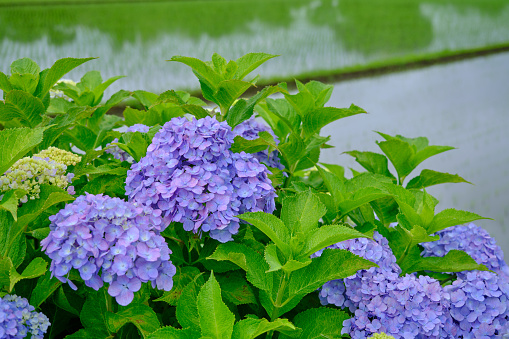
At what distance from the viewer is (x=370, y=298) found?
46.4 inches

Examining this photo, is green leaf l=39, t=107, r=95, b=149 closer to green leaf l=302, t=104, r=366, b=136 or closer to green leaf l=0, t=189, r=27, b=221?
green leaf l=0, t=189, r=27, b=221

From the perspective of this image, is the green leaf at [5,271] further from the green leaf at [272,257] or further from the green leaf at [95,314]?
the green leaf at [272,257]

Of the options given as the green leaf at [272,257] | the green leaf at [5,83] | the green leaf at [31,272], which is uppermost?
the green leaf at [5,83]

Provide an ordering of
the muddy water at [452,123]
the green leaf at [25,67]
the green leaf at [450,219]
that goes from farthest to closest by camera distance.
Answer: the muddy water at [452,123] < the green leaf at [25,67] < the green leaf at [450,219]

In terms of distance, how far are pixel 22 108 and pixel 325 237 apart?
33.3 inches

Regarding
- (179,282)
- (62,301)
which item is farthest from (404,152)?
(62,301)

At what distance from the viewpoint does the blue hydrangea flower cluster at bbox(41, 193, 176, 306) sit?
94 cm

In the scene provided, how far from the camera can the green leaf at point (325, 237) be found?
101 cm

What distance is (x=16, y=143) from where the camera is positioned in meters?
1.08

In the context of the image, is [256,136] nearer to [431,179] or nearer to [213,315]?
[431,179]

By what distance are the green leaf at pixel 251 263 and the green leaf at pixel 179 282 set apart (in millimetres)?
99

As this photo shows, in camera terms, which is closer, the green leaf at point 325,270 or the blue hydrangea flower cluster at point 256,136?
the green leaf at point 325,270

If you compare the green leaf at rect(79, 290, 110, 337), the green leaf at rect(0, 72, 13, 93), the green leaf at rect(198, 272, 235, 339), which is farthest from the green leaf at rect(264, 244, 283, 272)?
the green leaf at rect(0, 72, 13, 93)

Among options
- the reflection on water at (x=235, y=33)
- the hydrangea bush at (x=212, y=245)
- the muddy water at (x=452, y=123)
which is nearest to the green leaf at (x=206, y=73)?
the hydrangea bush at (x=212, y=245)
